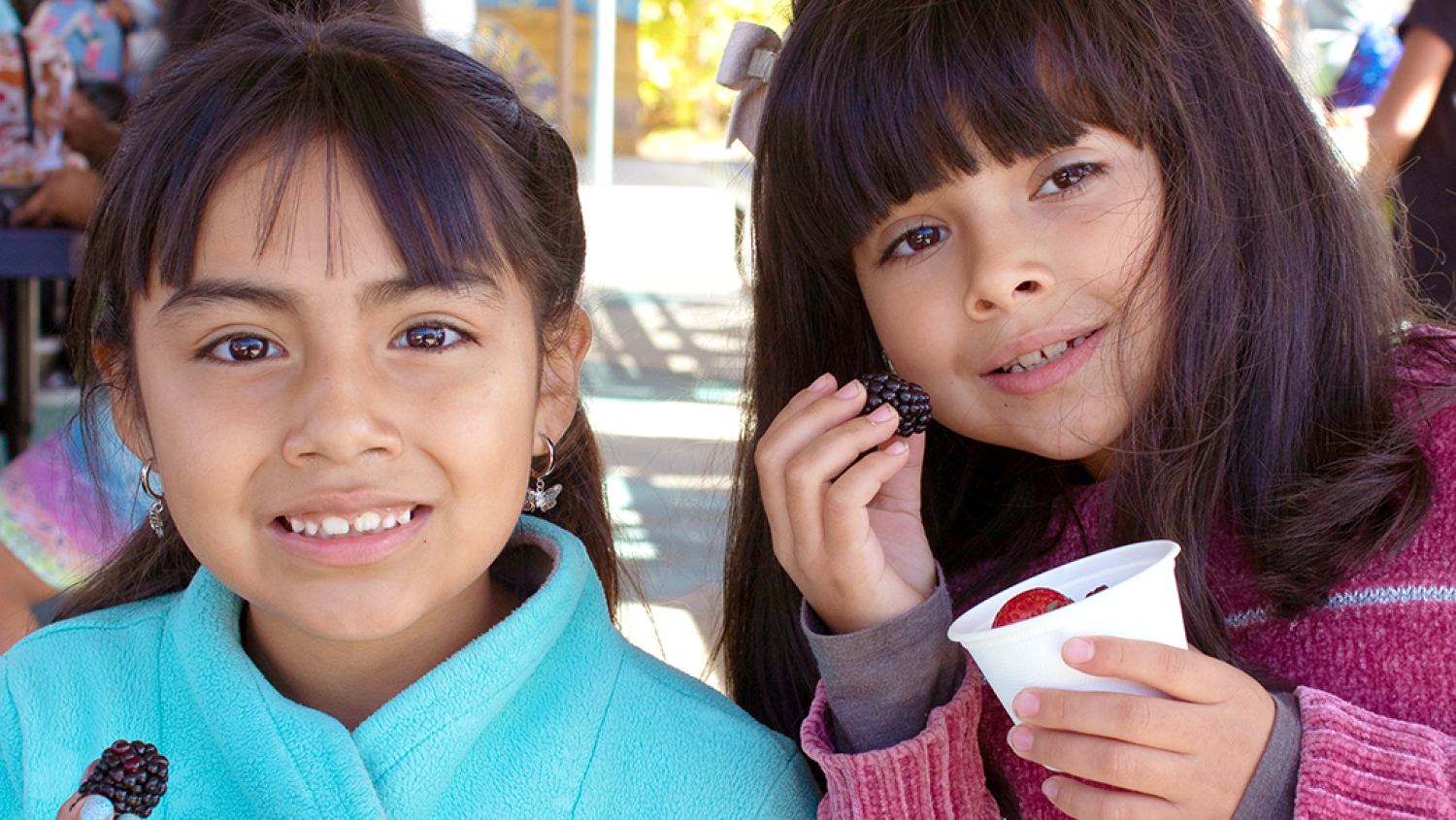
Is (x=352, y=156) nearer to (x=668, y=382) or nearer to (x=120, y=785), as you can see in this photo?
(x=120, y=785)

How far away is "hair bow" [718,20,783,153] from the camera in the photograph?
5.84 feet

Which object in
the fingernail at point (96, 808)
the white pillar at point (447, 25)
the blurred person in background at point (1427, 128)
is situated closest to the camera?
the fingernail at point (96, 808)

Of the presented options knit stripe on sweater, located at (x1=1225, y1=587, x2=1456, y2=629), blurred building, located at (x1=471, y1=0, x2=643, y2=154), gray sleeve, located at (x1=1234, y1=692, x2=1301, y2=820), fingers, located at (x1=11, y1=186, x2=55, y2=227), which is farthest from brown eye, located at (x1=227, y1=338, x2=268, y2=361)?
blurred building, located at (x1=471, y1=0, x2=643, y2=154)

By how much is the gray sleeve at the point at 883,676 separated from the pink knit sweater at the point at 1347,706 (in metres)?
0.04

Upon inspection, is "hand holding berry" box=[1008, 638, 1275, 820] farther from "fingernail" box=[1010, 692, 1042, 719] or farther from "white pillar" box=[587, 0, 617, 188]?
"white pillar" box=[587, 0, 617, 188]

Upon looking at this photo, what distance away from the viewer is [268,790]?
1387mm

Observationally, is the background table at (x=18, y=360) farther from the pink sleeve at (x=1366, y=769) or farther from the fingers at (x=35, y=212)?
the pink sleeve at (x=1366, y=769)

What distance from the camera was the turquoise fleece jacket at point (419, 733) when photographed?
1392mm

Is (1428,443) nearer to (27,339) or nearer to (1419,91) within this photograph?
(1419,91)

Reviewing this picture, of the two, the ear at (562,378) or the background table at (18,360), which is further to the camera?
the background table at (18,360)

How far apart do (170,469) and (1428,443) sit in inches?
57.0

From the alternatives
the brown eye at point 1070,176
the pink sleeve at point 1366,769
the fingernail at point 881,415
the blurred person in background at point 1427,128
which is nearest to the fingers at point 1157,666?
the pink sleeve at point 1366,769

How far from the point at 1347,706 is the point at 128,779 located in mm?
1192

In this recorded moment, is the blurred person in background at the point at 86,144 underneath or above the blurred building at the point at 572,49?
above
